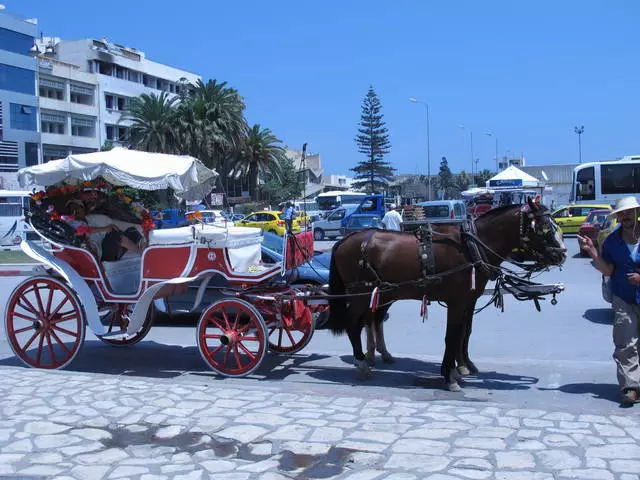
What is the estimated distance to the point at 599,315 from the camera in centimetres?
1173

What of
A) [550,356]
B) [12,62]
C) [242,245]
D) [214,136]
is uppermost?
[12,62]

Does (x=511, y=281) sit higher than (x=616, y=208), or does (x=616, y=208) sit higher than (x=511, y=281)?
(x=616, y=208)

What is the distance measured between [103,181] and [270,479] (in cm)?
537

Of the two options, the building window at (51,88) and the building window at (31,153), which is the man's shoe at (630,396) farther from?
the building window at (51,88)

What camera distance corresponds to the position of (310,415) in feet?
19.8

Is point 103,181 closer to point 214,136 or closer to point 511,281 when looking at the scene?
point 511,281

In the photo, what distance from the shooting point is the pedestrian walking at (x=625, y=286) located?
245 inches

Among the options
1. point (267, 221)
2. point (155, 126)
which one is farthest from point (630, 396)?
point (155, 126)

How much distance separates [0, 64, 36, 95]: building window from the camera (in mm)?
47312

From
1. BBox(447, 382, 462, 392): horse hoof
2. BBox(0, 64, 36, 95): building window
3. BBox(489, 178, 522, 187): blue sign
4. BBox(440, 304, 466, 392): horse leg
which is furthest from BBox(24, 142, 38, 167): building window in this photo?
BBox(447, 382, 462, 392): horse hoof

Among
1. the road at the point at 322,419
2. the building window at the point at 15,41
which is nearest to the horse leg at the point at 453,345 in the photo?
the road at the point at 322,419

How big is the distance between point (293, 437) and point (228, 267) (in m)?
3.04

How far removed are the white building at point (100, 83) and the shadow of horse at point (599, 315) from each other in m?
48.7

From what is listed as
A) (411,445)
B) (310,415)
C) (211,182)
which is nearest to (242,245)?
(211,182)
